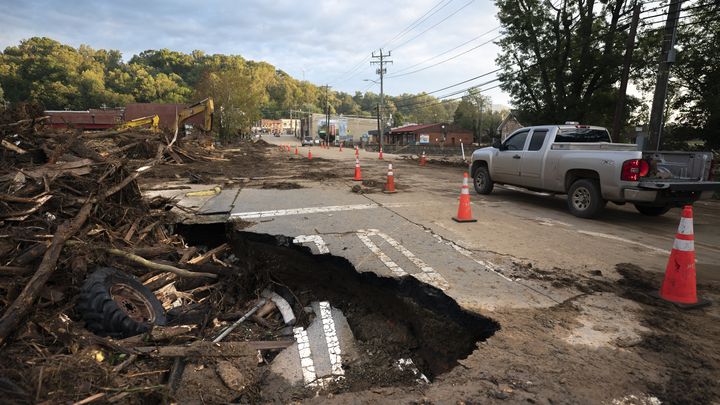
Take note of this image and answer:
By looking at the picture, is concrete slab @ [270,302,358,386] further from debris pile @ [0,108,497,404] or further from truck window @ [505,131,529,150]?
truck window @ [505,131,529,150]

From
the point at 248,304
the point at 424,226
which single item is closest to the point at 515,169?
the point at 424,226

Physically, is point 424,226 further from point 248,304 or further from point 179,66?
point 179,66

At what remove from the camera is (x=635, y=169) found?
706 centimetres

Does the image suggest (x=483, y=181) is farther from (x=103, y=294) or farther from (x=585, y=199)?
(x=103, y=294)

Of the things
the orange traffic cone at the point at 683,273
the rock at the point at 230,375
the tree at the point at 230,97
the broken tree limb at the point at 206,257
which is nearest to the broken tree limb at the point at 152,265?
the broken tree limb at the point at 206,257

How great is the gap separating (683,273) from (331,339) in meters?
3.57

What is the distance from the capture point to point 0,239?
4160 mm

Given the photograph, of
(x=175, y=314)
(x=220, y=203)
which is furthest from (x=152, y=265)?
(x=220, y=203)

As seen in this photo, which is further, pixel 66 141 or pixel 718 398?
pixel 66 141

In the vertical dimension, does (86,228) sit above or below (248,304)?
above

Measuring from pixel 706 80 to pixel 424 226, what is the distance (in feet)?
69.2

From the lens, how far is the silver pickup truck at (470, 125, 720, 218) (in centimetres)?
704

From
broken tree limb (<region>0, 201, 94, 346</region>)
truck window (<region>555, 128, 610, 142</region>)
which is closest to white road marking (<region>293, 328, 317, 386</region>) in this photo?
broken tree limb (<region>0, 201, 94, 346</region>)

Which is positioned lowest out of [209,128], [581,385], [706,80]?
[581,385]
